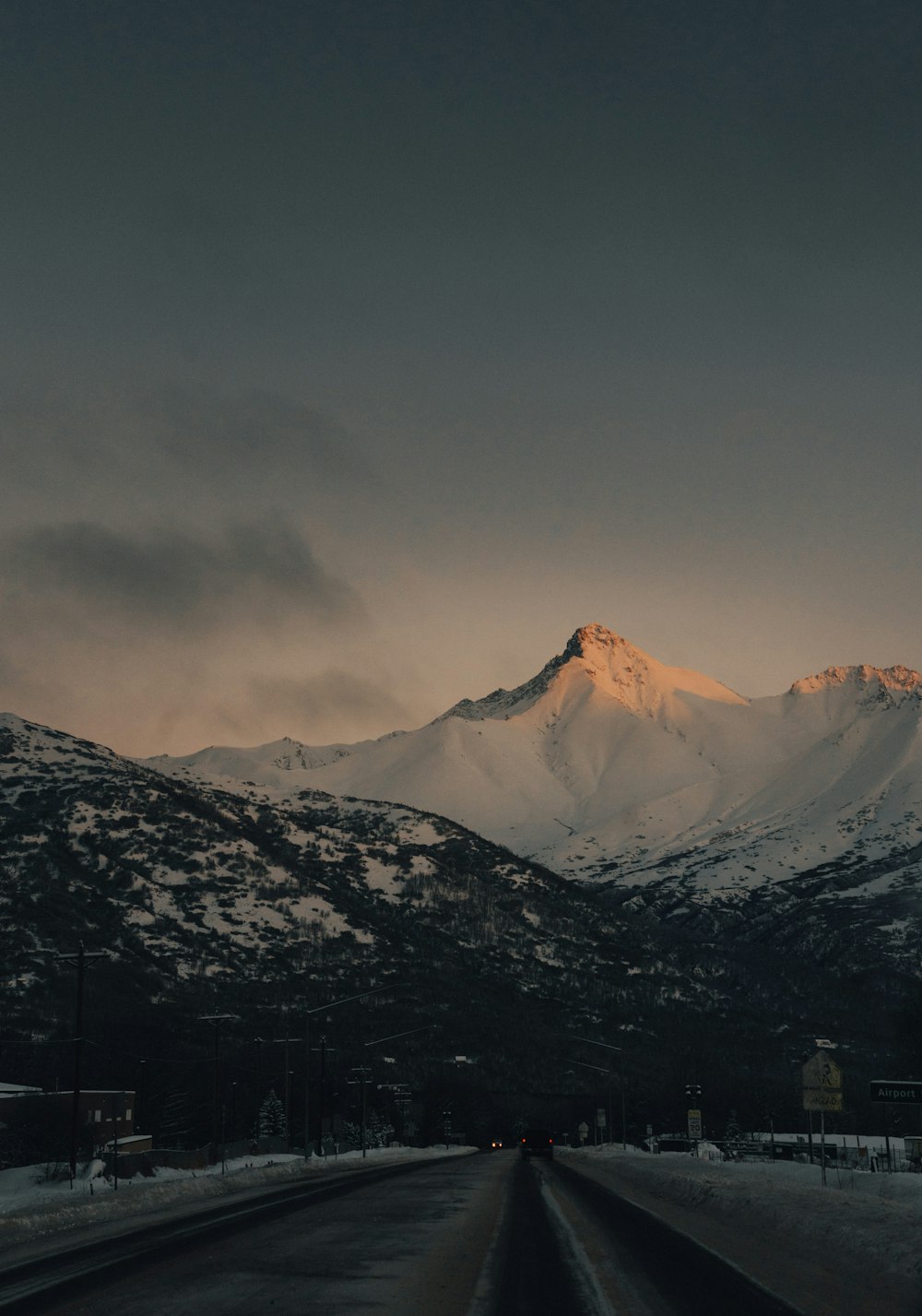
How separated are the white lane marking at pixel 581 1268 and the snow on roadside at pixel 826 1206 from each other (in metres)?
4.58

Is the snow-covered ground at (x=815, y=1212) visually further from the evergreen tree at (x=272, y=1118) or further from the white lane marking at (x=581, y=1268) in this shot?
the evergreen tree at (x=272, y=1118)

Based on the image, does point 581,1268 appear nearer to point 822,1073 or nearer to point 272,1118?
point 822,1073

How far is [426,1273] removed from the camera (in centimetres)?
2194

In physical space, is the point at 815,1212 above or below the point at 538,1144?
above

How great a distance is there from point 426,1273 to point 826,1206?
14.3 m

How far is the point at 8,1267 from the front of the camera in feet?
76.8

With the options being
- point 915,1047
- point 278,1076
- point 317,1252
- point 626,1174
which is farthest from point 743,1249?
point 278,1076

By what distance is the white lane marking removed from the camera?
17.9 metres

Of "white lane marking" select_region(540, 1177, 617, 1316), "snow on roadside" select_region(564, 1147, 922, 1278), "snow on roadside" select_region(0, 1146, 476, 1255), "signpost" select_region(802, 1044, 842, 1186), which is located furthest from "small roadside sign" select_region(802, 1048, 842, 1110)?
"snow on roadside" select_region(0, 1146, 476, 1255)

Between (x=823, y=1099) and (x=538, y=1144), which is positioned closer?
(x=823, y=1099)

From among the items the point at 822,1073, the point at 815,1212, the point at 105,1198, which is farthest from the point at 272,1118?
the point at 815,1212

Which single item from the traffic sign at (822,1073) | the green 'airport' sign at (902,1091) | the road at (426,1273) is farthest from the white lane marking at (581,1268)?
the green 'airport' sign at (902,1091)

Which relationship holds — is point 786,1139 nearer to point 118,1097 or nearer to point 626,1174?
point 118,1097

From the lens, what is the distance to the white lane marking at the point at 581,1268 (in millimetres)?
17906
